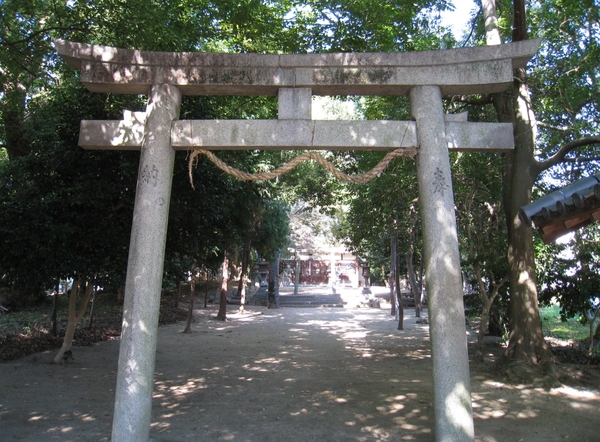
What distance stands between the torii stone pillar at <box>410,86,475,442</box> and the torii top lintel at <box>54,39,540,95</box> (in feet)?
0.86

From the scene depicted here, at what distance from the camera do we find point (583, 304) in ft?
28.9

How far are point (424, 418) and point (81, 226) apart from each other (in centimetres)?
579

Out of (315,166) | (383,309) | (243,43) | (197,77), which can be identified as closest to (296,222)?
(383,309)

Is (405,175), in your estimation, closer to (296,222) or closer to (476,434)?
(476,434)

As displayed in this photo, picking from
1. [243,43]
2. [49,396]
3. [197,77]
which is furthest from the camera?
[243,43]

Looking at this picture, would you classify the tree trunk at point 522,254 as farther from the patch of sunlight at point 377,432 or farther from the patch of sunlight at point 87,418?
the patch of sunlight at point 87,418

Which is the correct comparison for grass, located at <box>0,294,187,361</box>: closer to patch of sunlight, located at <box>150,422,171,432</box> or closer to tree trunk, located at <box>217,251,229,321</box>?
tree trunk, located at <box>217,251,229,321</box>

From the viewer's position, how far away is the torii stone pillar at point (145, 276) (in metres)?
4.11

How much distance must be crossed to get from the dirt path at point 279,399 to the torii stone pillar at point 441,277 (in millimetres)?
771

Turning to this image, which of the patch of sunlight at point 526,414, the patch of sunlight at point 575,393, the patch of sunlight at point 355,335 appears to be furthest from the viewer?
the patch of sunlight at point 355,335

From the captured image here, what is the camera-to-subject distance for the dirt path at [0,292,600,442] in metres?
4.90

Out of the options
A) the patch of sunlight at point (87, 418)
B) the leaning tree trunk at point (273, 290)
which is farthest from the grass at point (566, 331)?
the leaning tree trunk at point (273, 290)

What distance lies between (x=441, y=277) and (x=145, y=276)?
2.91 metres

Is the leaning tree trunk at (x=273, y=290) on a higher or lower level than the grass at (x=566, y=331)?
higher
